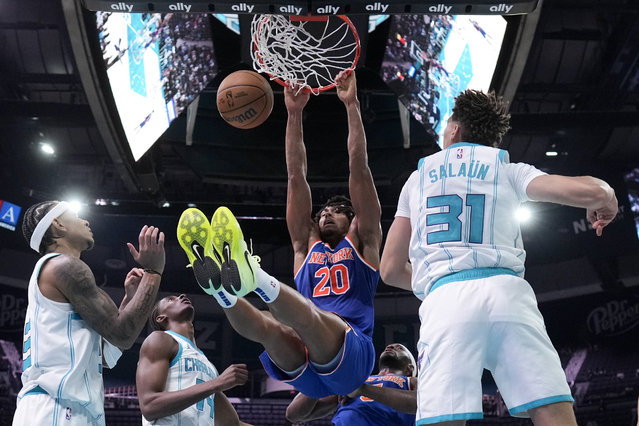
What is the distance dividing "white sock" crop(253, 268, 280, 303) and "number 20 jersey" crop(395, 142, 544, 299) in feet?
2.42

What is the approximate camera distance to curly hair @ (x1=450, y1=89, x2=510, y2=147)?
326 cm

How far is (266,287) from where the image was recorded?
3.45m

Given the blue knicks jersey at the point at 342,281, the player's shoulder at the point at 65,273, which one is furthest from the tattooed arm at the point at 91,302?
the blue knicks jersey at the point at 342,281

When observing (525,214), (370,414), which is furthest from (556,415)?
(525,214)

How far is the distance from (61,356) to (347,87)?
2.71 metres

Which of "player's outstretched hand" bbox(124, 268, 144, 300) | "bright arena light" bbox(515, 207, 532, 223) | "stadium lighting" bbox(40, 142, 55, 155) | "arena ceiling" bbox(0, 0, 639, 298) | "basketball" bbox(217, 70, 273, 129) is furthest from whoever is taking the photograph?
"stadium lighting" bbox(40, 142, 55, 155)

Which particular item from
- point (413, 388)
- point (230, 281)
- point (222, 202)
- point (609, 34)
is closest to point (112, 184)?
point (222, 202)

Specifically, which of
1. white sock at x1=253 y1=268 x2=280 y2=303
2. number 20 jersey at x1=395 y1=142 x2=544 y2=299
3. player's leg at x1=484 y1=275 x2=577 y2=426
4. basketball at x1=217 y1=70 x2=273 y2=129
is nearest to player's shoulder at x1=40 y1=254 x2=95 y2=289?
white sock at x1=253 y1=268 x2=280 y2=303

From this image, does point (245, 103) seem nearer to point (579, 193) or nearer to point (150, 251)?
point (150, 251)

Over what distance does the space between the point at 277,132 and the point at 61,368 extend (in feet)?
27.8

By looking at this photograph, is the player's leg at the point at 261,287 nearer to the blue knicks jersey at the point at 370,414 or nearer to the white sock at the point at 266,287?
the white sock at the point at 266,287

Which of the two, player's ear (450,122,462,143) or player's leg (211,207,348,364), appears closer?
player's ear (450,122,462,143)

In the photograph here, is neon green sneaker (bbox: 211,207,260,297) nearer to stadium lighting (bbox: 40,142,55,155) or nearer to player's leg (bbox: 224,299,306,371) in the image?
player's leg (bbox: 224,299,306,371)

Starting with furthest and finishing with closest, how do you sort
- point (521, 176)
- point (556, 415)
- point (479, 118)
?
point (479, 118) → point (521, 176) → point (556, 415)
